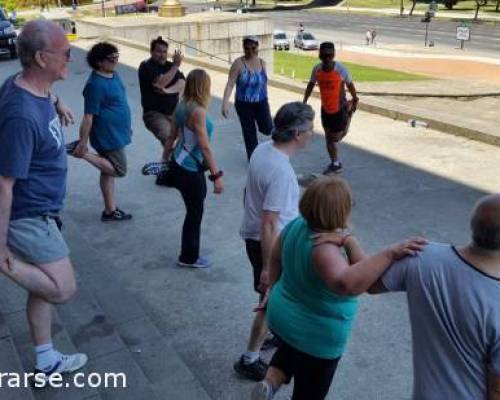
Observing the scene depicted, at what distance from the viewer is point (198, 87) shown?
15.0 ft

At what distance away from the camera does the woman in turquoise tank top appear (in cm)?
246

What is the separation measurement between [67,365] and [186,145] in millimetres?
1900

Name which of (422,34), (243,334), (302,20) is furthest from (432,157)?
(302,20)

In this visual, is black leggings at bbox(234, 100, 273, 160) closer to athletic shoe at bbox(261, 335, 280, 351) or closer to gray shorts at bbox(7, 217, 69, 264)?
athletic shoe at bbox(261, 335, 280, 351)

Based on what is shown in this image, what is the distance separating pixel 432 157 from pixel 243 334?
5040mm

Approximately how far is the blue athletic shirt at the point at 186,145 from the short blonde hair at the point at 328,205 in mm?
2305

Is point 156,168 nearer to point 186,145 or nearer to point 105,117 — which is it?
point 186,145

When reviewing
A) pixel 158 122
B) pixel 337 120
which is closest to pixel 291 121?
pixel 158 122

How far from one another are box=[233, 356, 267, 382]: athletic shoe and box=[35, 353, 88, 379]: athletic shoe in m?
0.97

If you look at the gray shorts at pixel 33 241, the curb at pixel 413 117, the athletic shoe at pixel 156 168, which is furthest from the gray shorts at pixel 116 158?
the curb at pixel 413 117

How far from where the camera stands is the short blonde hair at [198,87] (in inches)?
180

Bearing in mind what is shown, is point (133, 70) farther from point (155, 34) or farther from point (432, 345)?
point (432, 345)

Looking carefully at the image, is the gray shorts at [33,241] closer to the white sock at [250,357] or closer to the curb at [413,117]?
the white sock at [250,357]

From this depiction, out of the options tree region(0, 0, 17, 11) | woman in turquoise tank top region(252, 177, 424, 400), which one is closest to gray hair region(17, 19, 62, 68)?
woman in turquoise tank top region(252, 177, 424, 400)
